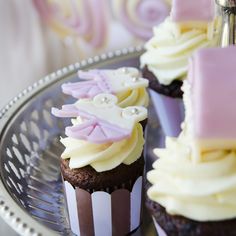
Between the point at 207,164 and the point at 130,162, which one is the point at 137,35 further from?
the point at 207,164

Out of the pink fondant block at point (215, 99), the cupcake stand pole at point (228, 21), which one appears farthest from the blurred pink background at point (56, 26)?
the pink fondant block at point (215, 99)

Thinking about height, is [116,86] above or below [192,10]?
below

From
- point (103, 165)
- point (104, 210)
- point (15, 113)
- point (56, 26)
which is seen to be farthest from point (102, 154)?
point (56, 26)

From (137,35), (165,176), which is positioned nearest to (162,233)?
(165,176)

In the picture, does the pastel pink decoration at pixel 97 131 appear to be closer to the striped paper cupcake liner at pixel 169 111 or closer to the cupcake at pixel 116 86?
the cupcake at pixel 116 86

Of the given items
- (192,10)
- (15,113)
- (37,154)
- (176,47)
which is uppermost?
(192,10)

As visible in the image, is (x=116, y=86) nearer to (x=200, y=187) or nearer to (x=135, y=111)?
(x=135, y=111)
